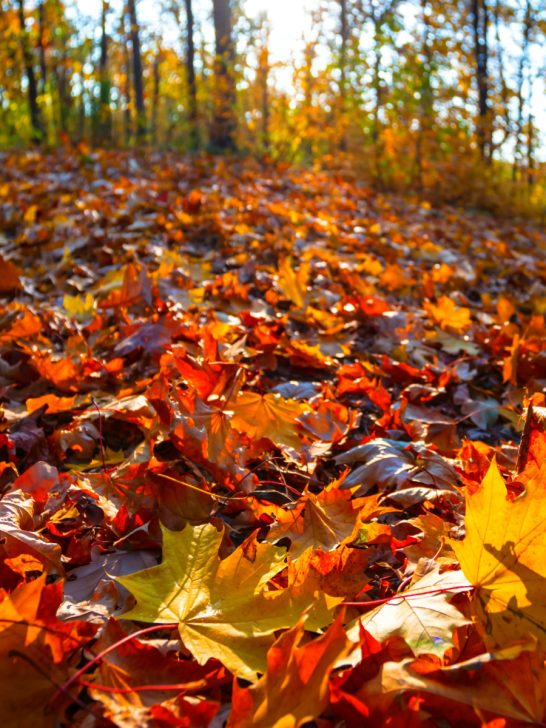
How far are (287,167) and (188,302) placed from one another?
673 centimetres

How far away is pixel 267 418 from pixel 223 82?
347 inches

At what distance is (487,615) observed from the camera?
2.85 ft

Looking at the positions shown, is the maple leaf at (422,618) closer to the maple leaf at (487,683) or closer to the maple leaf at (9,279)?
the maple leaf at (487,683)

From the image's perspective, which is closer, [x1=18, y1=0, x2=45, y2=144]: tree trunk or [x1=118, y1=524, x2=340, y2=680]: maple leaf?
[x1=118, y1=524, x2=340, y2=680]: maple leaf

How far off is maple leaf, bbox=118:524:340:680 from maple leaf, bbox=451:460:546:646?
248 mm

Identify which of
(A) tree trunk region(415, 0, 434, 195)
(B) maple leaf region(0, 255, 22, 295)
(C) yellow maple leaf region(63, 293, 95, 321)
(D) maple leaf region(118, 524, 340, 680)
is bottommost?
(D) maple leaf region(118, 524, 340, 680)

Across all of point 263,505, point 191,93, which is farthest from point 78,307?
point 191,93

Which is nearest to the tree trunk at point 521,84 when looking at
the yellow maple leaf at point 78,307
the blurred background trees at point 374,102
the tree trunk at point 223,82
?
the blurred background trees at point 374,102

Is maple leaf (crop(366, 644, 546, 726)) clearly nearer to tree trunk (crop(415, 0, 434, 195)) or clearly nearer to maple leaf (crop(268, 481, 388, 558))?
maple leaf (crop(268, 481, 388, 558))

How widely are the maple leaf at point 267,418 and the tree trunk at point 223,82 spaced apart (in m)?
8.70

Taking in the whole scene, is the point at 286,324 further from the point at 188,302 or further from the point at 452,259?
the point at 452,259

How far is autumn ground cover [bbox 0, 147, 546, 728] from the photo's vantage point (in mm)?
784

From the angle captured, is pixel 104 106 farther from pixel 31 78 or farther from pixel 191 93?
pixel 191 93

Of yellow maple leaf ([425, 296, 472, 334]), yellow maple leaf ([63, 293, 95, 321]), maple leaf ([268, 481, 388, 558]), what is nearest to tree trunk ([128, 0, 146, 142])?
yellow maple leaf ([63, 293, 95, 321])
